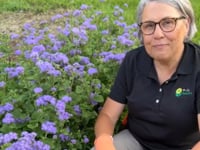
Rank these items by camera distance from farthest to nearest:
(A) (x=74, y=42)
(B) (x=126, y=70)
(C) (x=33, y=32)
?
1. (C) (x=33, y=32)
2. (A) (x=74, y=42)
3. (B) (x=126, y=70)

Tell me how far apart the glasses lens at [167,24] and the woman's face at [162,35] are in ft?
0.05

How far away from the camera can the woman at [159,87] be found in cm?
269

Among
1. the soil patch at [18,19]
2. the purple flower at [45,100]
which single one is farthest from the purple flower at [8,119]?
the soil patch at [18,19]

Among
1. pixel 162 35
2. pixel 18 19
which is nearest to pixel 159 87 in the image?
pixel 162 35

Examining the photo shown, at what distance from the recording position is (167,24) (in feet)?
8.76

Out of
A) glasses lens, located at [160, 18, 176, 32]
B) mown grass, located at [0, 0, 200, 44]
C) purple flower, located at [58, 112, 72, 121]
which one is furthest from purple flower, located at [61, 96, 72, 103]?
mown grass, located at [0, 0, 200, 44]

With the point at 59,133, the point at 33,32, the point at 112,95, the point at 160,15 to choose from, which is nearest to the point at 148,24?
the point at 160,15

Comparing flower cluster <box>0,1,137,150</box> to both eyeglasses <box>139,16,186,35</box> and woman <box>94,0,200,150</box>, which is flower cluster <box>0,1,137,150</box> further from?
eyeglasses <box>139,16,186,35</box>

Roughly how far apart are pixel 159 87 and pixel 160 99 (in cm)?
8

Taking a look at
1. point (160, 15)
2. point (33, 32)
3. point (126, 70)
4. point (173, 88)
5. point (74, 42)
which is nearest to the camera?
point (160, 15)

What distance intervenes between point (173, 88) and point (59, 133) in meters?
0.67

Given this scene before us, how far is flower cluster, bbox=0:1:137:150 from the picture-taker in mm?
2848

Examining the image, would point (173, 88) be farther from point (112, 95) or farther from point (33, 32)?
point (33, 32)

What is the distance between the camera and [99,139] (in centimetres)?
287
